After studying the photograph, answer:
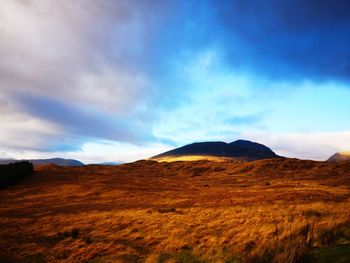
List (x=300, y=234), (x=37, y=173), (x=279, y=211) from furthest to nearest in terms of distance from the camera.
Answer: (x=37, y=173), (x=279, y=211), (x=300, y=234)

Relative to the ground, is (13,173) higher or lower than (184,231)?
higher

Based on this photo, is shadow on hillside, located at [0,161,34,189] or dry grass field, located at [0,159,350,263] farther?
shadow on hillside, located at [0,161,34,189]

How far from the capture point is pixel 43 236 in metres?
20.2

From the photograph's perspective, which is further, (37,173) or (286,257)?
(37,173)

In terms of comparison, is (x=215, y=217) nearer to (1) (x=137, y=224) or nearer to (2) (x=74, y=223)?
(1) (x=137, y=224)

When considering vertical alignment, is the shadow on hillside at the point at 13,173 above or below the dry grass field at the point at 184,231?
above

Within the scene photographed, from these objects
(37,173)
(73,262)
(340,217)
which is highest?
(37,173)

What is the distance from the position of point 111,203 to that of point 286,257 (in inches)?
1085

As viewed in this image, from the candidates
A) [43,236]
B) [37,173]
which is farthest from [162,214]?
[37,173]

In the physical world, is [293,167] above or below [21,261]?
above

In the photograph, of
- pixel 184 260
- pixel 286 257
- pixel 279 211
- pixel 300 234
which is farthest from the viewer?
pixel 279 211

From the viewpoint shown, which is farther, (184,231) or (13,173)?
(13,173)

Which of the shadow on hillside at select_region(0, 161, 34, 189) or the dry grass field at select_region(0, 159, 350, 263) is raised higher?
the shadow on hillside at select_region(0, 161, 34, 189)

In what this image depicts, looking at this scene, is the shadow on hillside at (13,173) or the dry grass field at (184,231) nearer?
the dry grass field at (184,231)
